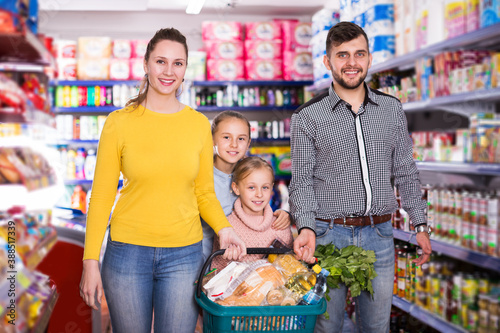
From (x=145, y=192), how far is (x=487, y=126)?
75.3 inches

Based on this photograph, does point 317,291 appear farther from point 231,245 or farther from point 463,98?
point 463,98

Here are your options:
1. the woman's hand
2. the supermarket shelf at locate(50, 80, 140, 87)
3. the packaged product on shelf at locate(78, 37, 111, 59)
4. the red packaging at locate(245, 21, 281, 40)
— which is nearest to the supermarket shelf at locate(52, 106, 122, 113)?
the supermarket shelf at locate(50, 80, 140, 87)

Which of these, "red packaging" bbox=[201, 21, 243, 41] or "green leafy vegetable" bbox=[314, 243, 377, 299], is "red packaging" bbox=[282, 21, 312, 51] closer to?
"red packaging" bbox=[201, 21, 243, 41]

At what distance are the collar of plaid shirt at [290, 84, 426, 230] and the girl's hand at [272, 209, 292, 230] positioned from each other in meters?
0.10

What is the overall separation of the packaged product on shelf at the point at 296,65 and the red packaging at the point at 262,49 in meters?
0.14

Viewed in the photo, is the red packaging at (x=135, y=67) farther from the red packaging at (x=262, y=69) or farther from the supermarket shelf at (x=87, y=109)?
the red packaging at (x=262, y=69)

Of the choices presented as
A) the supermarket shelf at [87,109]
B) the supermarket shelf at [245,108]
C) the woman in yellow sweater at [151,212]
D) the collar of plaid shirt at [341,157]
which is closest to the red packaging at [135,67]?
the supermarket shelf at [87,109]

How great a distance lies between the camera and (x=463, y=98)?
8.74 ft

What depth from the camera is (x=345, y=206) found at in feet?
6.57

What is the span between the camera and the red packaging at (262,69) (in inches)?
246

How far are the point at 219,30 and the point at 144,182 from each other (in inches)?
192

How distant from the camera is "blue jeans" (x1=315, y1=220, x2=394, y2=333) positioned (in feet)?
6.61

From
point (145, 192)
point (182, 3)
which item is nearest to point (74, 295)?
point (145, 192)

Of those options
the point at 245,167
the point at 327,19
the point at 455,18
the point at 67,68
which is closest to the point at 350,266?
the point at 245,167
